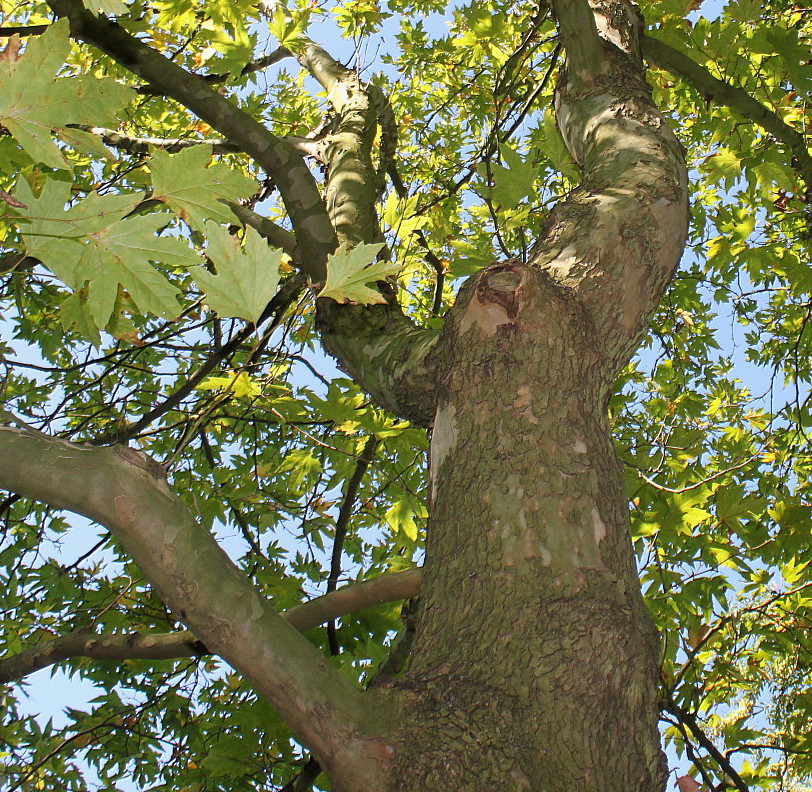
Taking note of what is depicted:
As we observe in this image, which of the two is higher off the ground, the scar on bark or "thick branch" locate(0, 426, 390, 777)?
the scar on bark

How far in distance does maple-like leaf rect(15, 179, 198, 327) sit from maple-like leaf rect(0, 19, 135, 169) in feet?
0.26

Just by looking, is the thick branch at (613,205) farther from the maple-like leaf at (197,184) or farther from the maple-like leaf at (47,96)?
the maple-like leaf at (47,96)

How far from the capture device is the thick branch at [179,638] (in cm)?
160

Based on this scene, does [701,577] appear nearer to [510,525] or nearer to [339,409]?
[339,409]

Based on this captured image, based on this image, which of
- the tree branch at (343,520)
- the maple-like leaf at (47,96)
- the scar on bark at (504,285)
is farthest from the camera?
the tree branch at (343,520)

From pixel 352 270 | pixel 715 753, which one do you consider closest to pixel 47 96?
pixel 352 270

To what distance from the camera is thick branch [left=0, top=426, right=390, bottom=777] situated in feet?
3.56

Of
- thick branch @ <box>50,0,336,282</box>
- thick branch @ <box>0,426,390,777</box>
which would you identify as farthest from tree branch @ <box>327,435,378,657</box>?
thick branch @ <box>0,426,390,777</box>

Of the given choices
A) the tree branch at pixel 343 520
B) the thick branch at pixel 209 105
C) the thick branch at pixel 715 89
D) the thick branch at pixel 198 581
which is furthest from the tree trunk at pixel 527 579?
the thick branch at pixel 715 89

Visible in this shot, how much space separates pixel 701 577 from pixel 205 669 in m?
2.44

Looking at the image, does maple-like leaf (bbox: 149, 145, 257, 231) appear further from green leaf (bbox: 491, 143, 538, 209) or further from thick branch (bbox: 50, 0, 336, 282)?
thick branch (bbox: 50, 0, 336, 282)

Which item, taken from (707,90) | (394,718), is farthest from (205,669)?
(707,90)

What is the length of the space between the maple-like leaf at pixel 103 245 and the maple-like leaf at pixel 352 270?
27 cm

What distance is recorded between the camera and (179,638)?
1705mm
